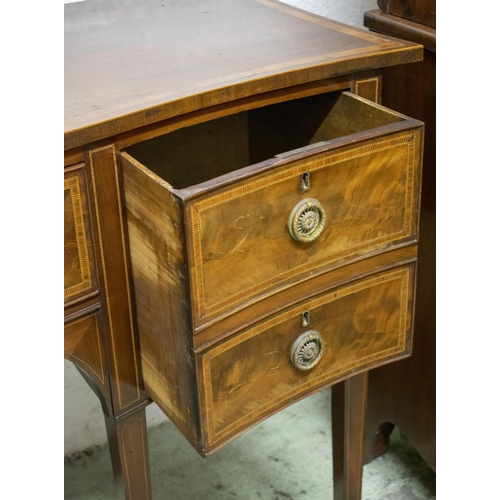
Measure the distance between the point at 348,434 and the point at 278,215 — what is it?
0.47 meters

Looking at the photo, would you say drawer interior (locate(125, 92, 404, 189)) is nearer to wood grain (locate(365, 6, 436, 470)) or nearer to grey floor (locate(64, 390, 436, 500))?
wood grain (locate(365, 6, 436, 470))

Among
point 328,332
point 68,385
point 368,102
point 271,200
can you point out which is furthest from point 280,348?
point 68,385

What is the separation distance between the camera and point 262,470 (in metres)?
1.46

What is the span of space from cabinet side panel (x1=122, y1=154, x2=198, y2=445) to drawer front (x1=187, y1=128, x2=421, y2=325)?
0.02m

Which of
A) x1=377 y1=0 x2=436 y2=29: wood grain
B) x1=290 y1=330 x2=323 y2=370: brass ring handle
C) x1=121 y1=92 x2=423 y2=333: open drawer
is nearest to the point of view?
x1=121 y1=92 x2=423 y2=333: open drawer

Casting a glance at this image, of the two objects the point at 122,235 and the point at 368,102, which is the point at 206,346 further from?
the point at 368,102

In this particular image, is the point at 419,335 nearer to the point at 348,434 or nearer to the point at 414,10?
the point at 348,434

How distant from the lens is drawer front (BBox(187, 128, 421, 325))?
30.5 inches

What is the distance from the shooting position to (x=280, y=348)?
2.96 ft

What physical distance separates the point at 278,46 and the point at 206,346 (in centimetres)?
38

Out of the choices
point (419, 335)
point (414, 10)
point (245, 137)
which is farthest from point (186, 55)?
point (419, 335)

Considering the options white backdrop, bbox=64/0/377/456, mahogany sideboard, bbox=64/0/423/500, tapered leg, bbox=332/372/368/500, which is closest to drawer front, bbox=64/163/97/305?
mahogany sideboard, bbox=64/0/423/500

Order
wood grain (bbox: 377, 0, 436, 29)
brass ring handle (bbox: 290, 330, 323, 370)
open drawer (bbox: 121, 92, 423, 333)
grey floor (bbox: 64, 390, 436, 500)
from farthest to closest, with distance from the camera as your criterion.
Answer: grey floor (bbox: 64, 390, 436, 500), wood grain (bbox: 377, 0, 436, 29), brass ring handle (bbox: 290, 330, 323, 370), open drawer (bbox: 121, 92, 423, 333)

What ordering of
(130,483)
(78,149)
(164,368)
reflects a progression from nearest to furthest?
(78,149), (164,368), (130,483)
